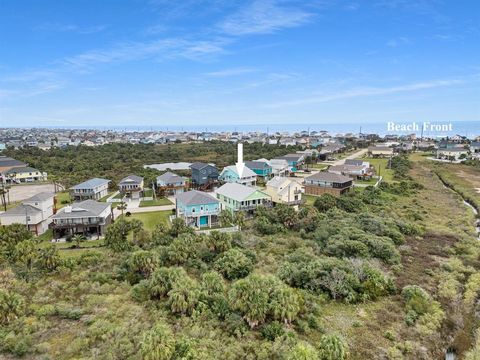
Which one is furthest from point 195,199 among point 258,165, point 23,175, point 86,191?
point 23,175

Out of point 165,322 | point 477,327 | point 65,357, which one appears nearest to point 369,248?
Result: point 477,327

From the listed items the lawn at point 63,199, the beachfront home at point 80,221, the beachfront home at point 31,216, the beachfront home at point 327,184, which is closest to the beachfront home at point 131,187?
the lawn at point 63,199

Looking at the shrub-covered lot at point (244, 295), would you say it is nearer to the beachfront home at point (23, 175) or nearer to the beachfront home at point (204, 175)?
the beachfront home at point (204, 175)

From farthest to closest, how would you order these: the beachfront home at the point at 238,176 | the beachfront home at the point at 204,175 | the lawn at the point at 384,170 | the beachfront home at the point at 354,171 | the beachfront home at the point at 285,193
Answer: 1. the lawn at the point at 384,170
2. the beachfront home at the point at 354,171
3. the beachfront home at the point at 204,175
4. the beachfront home at the point at 238,176
5. the beachfront home at the point at 285,193

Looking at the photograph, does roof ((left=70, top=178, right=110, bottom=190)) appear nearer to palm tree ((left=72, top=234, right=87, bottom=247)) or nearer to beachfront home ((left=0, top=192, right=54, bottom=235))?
beachfront home ((left=0, top=192, right=54, bottom=235))

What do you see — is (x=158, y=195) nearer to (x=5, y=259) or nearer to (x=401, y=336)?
(x=5, y=259)
